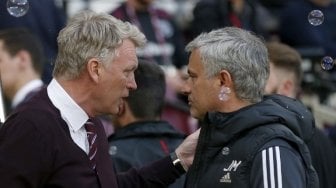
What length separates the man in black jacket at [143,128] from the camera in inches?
241

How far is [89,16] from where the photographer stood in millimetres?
4762

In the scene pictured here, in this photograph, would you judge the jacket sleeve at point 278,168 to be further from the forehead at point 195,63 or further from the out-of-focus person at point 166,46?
the out-of-focus person at point 166,46

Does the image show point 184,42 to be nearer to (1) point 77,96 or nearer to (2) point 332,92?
(2) point 332,92

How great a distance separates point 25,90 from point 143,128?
1.37 m

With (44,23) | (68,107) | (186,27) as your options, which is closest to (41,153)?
(68,107)

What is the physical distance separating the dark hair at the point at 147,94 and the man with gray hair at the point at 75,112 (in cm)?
137

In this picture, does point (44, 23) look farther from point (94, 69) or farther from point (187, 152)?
point (94, 69)

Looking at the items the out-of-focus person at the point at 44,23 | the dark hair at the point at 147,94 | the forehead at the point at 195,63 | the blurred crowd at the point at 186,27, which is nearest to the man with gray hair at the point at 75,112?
the forehead at the point at 195,63

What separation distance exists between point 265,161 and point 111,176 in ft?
2.47

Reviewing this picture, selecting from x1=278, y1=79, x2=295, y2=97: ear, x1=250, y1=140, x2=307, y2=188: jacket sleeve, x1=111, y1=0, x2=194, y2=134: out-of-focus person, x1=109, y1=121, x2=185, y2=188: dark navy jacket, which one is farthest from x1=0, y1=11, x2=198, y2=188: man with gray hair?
x1=111, y1=0, x2=194, y2=134: out-of-focus person

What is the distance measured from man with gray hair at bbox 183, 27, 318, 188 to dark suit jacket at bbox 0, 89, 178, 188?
0.50 m

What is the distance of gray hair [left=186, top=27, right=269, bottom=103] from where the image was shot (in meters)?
4.70

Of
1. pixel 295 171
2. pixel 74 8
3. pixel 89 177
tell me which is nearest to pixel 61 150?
pixel 89 177

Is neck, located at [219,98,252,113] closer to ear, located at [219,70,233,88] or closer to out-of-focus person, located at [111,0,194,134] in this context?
ear, located at [219,70,233,88]
